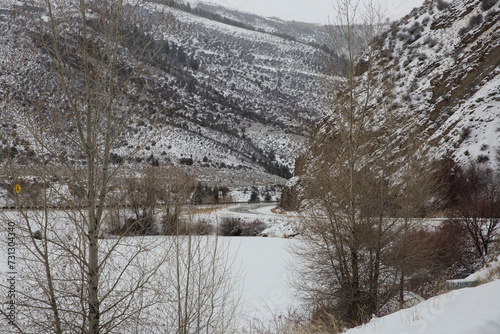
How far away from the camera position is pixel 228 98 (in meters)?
121

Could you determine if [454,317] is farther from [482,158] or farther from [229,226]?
[229,226]

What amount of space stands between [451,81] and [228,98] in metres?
101

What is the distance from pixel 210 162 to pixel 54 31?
66.0m

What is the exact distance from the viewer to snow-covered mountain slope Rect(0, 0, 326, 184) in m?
6.17

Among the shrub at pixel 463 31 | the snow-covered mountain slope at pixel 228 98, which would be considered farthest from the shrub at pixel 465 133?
the shrub at pixel 463 31

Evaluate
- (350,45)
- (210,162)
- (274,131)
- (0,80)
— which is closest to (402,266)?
(350,45)

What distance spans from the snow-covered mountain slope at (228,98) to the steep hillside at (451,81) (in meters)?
7.69

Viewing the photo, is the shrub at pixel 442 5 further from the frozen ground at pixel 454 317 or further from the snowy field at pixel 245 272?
the frozen ground at pixel 454 317

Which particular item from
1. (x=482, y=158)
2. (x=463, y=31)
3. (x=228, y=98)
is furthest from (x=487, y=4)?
(x=228, y=98)

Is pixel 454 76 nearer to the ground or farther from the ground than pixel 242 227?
farther from the ground

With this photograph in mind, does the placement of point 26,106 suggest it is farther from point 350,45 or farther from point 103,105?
point 350,45

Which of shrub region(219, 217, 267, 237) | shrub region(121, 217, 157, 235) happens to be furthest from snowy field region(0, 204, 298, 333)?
shrub region(219, 217, 267, 237)

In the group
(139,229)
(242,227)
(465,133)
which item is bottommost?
(242,227)

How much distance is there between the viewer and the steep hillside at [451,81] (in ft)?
67.6
